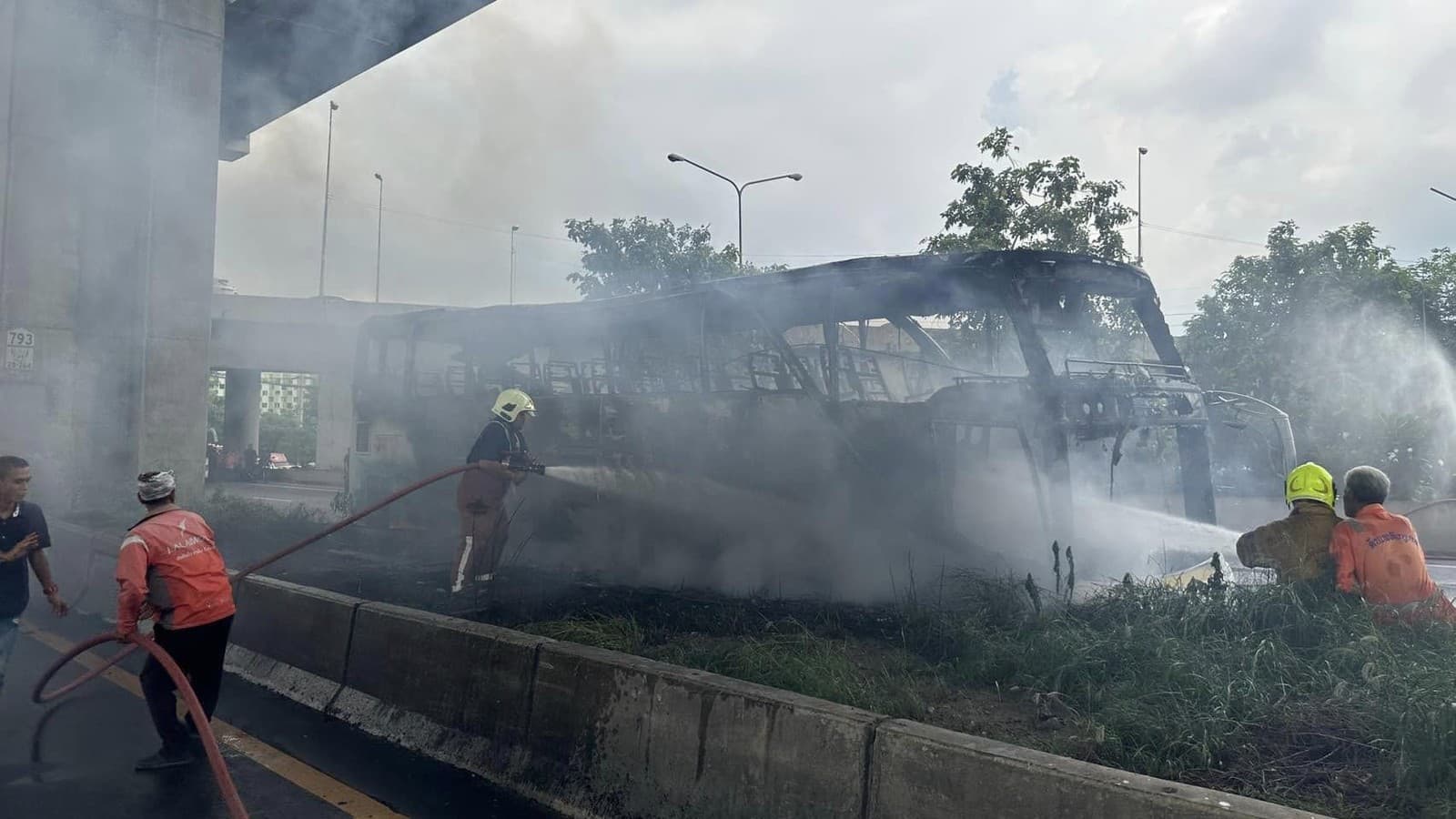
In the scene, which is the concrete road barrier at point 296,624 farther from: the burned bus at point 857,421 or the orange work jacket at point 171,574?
the burned bus at point 857,421

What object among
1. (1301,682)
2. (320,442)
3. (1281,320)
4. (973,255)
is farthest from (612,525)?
(320,442)

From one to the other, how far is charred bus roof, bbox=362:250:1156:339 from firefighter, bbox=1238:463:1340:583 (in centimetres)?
224

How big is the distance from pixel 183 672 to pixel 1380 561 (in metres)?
5.42

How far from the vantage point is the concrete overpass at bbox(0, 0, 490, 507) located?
11883 millimetres

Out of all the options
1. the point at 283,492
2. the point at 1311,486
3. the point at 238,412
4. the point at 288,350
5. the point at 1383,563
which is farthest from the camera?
the point at 238,412

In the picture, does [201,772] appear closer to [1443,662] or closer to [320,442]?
[1443,662]

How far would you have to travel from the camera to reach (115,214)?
12.5 meters

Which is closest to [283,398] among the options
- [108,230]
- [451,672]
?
[108,230]

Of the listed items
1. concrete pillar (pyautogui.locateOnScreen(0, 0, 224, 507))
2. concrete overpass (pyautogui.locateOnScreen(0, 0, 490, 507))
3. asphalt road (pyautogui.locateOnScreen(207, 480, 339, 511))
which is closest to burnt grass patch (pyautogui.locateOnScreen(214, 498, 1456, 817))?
concrete overpass (pyautogui.locateOnScreen(0, 0, 490, 507))

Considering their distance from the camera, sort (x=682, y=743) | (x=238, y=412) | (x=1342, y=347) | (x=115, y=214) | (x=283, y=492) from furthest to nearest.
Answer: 1. (x=238, y=412)
2. (x=283, y=492)
3. (x=1342, y=347)
4. (x=115, y=214)
5. (x=682, y=743)

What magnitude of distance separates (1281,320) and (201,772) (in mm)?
20345

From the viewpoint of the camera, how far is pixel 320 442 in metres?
41.1

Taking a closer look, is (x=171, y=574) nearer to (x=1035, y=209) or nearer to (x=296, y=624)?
(x=296, y=624)

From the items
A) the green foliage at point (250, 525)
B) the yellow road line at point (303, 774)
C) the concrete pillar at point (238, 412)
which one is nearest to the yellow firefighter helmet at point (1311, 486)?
the yellow road line at point (303, 774)
